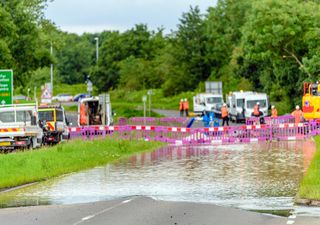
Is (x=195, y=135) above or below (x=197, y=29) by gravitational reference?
below

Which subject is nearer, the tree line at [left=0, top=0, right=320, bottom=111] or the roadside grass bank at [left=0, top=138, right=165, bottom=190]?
the roadside grass bank at [left=0, top=138, right=165, bottom=190]

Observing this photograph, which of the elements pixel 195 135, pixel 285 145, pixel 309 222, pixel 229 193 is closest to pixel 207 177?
pixel 229 193

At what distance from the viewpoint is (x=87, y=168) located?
2914 centimetres

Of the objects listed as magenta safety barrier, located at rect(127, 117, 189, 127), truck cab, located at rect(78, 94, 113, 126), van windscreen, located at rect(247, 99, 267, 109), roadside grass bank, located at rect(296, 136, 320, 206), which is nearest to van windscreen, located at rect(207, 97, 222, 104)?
van windscreen, located at rect(247, 99, 267, 109)

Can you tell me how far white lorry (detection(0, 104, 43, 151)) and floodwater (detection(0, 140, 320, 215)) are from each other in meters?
6.67

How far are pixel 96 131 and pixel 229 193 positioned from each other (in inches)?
938

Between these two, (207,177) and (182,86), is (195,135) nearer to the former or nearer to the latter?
(207,177)

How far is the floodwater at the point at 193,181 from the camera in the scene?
66.0ft

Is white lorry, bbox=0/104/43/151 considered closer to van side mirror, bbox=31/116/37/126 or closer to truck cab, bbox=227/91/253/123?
van side mirror, bbox=31/116/37/126

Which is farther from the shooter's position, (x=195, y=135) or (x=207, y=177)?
(x=195, y=135)

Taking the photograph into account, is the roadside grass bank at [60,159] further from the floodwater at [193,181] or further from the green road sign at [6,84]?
the green road sign at [6,84]

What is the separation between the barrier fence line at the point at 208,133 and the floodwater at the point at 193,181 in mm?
7265

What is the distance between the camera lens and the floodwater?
20109 millimetres

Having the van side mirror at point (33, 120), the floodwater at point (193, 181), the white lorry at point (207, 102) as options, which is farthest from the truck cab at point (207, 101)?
the floodwater at point (193, 181)
